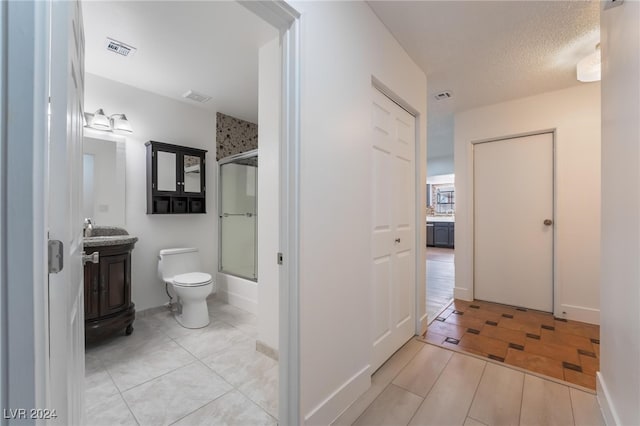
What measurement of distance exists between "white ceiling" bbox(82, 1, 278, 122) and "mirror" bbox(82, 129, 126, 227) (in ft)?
2.08

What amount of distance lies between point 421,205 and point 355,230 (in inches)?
43.3

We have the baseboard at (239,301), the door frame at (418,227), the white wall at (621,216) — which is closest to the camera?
the white wall at (621,216)

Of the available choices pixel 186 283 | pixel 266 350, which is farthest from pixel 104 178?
pixel 266 350

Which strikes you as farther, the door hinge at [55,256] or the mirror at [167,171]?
the mirror at [167,171]

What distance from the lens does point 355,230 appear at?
5.38 ft

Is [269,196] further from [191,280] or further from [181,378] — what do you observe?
[181,378]

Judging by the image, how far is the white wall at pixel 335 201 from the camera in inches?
51.8

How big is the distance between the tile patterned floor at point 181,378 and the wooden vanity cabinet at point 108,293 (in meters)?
0.16

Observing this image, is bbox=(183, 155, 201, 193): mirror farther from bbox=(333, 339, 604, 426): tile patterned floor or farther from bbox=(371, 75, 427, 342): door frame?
bbox=(333, 339, 604, 426): tile patterned floor

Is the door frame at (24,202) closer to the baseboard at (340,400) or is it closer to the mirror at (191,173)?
the baseboard at (340,400)

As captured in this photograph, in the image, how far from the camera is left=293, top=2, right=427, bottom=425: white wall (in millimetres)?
1316

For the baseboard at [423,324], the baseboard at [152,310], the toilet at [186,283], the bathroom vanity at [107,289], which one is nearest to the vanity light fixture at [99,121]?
the bathroom vanity at [107,289]

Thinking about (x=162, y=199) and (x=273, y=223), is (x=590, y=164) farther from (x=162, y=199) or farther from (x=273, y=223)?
(x=162, y=199)

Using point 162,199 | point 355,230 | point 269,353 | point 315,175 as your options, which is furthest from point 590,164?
point 162,199
